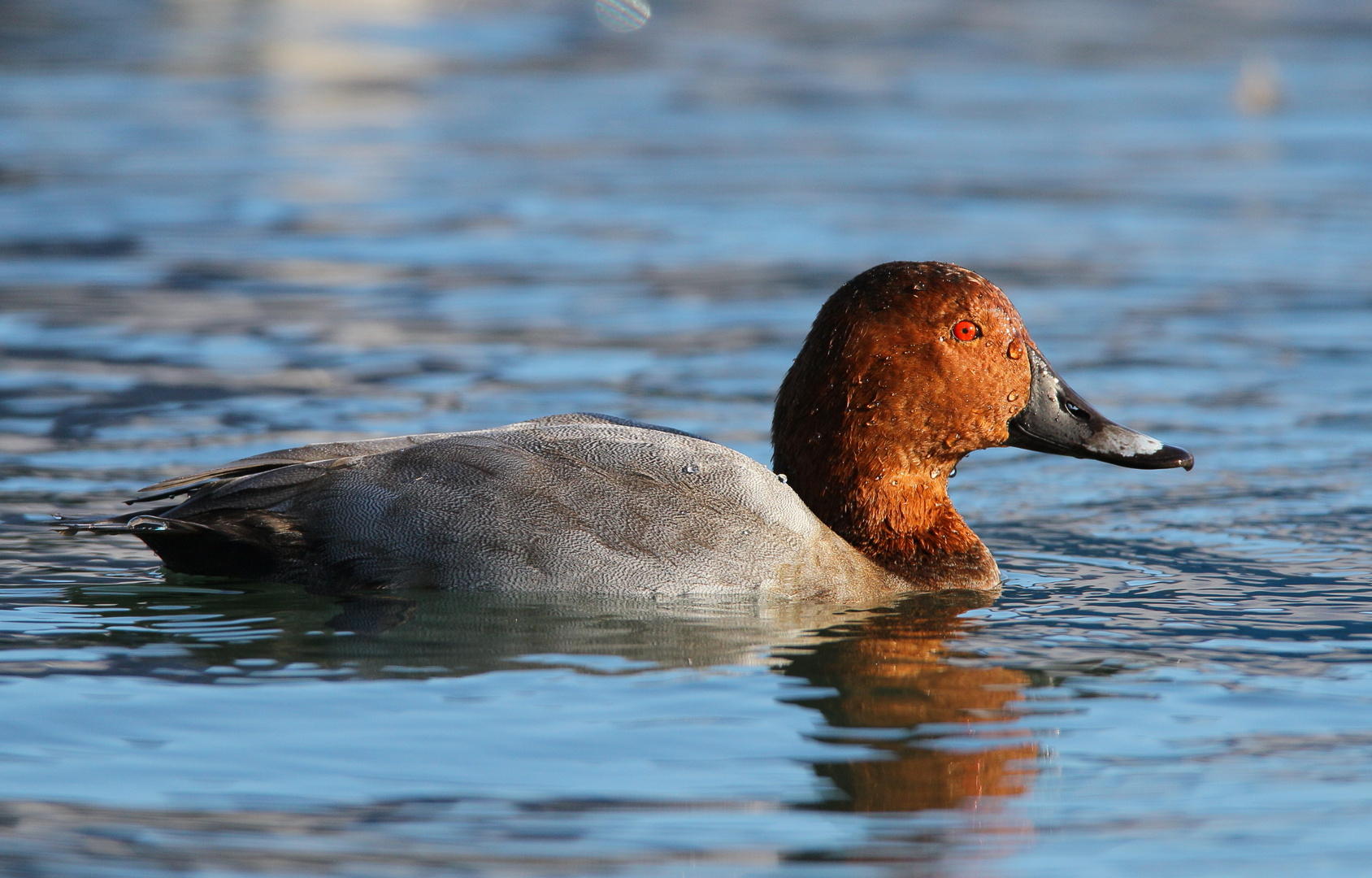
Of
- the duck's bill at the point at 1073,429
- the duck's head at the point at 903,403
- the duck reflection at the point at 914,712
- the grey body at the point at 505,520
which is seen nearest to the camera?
the duck reflection at the point at 914,712

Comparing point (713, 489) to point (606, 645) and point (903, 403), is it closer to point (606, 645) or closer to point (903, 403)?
point (606, 645)

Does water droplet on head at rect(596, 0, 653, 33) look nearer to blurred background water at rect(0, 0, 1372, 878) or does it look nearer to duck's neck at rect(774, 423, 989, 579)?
blurred background water at rect(0, 0, 1372, 878)

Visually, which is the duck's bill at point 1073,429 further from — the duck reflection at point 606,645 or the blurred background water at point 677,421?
the duck reflection at point 606,645

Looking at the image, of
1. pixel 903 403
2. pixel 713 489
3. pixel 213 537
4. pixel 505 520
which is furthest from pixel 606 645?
pixel 903 403

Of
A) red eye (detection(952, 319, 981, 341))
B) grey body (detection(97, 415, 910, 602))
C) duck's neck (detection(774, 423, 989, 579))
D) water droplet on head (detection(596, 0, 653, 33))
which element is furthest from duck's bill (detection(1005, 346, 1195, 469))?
water droplet on head (detection(596, 0, 653, 33))

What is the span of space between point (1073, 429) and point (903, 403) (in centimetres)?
63

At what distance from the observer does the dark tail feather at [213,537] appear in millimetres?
5500

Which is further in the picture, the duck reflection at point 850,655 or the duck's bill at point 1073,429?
the duck's bill at point 1073,429

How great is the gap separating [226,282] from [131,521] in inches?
246

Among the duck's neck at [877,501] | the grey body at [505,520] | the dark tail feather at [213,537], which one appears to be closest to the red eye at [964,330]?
the duck's neck at [877,501]

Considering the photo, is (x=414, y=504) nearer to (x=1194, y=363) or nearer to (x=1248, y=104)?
(x=1194, y=363)

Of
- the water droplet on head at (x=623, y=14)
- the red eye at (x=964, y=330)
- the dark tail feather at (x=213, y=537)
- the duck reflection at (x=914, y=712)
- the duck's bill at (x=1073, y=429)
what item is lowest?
the duck reflection at (x=914, y=712)

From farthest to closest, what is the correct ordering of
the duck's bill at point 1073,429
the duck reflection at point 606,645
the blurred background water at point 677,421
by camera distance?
1. the duck's bill at point 1073,429
2. the duck reflection at point 606,645
3. the blurred background water at point 677,421

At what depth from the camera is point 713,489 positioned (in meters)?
5.64
